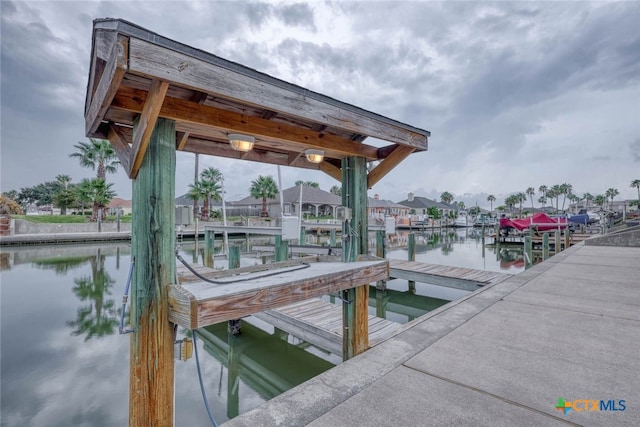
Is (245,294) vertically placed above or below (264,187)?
below

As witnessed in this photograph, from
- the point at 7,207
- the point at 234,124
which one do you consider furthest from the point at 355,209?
the point at 7,207

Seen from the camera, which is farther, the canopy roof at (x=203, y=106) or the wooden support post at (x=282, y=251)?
the wooden support post at (x=282, y=251)

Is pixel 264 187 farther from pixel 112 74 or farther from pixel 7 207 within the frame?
pixel 112 74

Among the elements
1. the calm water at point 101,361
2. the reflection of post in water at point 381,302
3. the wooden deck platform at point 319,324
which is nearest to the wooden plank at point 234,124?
the wooden deck platform at point 319,324

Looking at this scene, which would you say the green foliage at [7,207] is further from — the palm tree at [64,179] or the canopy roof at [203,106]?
the canopy roof at [203,106]

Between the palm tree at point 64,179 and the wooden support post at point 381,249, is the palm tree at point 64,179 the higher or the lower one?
the higher one

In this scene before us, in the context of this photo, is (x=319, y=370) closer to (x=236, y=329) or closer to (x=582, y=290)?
(x=236, y=329)

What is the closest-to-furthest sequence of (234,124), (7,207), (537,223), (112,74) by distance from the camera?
1. (112,74)
2. (234,124)
3. (537,223)
4. (7,207)

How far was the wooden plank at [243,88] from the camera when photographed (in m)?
1.57

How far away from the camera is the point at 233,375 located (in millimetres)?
5016

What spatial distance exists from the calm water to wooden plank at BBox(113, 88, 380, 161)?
3888 millimetres

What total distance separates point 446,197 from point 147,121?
2993 inches

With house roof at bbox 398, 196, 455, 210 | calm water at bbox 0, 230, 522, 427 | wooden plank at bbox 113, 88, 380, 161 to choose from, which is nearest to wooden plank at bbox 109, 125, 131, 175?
wooden plank at bbox 113, 88, 380, 161

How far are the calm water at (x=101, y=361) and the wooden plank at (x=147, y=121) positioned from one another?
367cm
